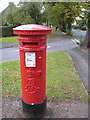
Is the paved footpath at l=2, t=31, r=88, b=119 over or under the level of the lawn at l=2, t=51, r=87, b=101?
under

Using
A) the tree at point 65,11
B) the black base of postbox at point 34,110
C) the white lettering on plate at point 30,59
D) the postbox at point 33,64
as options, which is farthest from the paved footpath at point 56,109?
the tree at point 65,11

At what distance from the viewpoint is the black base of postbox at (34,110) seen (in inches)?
107

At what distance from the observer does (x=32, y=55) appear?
233 centimetres

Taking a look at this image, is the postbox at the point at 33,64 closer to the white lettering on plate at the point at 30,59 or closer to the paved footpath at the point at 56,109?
the white lettering on plate at the point at 30,59

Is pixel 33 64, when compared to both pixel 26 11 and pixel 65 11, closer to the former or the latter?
pixel 65 11

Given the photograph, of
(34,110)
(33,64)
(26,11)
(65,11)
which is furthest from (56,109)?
(26,11)

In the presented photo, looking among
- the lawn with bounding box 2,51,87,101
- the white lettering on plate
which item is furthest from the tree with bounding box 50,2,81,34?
the white lettering on plate

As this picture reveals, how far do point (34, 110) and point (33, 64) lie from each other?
1.14 m

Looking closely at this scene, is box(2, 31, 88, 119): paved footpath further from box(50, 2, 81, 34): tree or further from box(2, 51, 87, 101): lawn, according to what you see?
box(50, 2, 81, 34): tree

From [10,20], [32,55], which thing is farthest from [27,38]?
[10,20]

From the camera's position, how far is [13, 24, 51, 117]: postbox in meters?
2.22

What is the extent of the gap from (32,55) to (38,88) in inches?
29.9

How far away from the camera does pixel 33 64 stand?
238 centimetres

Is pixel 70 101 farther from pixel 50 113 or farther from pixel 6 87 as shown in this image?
pixel 6 87
